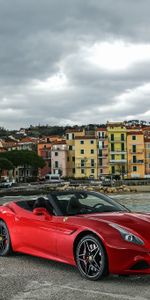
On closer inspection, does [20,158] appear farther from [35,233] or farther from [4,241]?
[35,233]

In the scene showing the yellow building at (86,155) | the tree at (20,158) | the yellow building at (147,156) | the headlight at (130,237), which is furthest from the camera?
the yellow building at (86,155)

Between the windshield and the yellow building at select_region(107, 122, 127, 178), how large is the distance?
111 m

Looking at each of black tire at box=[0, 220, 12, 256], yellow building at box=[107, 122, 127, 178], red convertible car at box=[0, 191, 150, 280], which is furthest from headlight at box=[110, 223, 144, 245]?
yellow building at box=[107, 122, 127, 178]

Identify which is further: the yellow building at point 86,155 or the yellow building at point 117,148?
the yellow building at point 86,155

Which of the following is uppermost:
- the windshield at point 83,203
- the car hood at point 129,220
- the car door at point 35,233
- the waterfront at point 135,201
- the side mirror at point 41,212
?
the windshield at point 83,203

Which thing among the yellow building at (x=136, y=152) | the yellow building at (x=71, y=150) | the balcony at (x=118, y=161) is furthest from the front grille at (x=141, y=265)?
the yellow building at (x=71, y=150)

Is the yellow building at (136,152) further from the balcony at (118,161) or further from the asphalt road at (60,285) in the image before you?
the asphalt road at (60,285)

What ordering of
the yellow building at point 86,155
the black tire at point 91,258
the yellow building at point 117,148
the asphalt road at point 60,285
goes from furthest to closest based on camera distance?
the yellow building at point 86,155 < the yellow building at point 117,148 < the black tire at point 91,258 < the asphalt road at point 60,285

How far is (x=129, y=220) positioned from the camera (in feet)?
21.5

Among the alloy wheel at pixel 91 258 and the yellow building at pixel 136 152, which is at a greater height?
the yellow building at pixel 136 152

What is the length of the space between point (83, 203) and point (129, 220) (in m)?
1.30

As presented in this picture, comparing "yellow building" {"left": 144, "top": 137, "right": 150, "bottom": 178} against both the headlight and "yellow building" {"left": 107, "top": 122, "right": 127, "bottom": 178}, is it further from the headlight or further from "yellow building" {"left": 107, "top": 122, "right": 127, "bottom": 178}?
the headlight

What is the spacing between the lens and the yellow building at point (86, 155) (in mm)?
120938

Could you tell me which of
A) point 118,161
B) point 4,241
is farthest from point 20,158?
point 4,241
